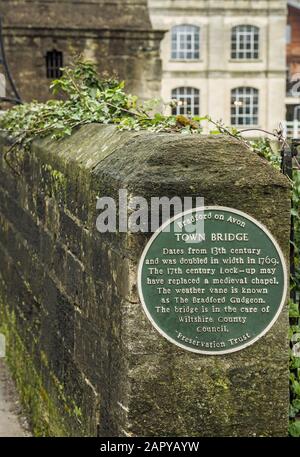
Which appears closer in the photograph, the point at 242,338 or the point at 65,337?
the point at 242,338

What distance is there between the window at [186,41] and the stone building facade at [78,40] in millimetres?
36816

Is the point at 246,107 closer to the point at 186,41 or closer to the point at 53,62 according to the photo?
the point at 186,41

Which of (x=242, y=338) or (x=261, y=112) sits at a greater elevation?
(x=261, y=112)

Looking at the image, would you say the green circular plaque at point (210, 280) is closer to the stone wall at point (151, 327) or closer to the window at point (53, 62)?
the stone wall at point (151, 327)

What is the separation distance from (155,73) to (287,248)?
799 inches

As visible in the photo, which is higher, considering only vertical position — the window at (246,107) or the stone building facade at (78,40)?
the window at (246,107)

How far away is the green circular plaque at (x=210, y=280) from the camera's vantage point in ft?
16.5

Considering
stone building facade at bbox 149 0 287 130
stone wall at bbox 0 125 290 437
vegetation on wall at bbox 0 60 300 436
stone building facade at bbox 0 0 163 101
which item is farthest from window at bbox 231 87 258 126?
stone wall at bbox 0 125 290 437

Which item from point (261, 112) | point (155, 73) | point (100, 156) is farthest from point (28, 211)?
point (261, 112)

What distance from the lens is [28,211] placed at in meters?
8.77

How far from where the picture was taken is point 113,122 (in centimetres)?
684

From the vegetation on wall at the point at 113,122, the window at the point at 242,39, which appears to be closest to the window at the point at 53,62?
the vegetation on wall at the point at 113,122
